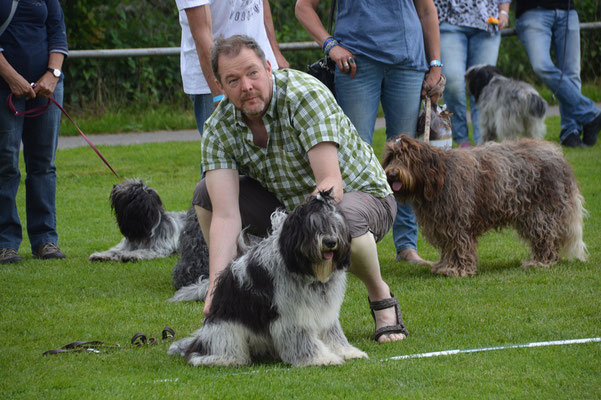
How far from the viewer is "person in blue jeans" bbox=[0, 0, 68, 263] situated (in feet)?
20.3

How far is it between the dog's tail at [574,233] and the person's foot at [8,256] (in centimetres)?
389

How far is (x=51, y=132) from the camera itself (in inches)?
254

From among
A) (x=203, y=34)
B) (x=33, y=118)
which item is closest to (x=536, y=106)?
(x=203, y=34)

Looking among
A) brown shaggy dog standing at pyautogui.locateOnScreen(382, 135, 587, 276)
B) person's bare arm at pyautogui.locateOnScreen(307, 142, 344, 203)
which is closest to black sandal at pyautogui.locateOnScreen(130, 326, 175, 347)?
person's bare arm at pyautogui.locateOnScreen(307, 142, 344, 203)

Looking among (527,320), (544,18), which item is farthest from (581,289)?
(544,18)

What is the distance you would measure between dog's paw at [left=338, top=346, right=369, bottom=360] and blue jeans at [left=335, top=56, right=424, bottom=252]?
6.42 ft

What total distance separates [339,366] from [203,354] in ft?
2.02

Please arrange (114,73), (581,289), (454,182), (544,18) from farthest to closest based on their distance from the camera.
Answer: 1. (114,73)
2. (544,18)
3. (454,182)
4. (581,289)

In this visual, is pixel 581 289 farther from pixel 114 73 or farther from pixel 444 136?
pixel 114 73

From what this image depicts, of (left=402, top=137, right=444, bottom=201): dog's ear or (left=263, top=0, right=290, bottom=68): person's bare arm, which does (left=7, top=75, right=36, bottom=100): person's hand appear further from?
(left=402, top=137, right=444, bottom=201): dog's ear

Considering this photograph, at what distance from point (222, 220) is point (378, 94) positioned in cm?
188

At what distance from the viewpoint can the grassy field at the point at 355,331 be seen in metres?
3.46

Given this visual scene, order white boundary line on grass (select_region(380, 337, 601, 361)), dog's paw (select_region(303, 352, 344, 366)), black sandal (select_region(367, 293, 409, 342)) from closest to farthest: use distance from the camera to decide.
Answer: dog's paw (select_region(303, 352, 344, 366)) → white boundary line on grass (select_region(380, 337, 601, 361)) → black sandal (select_region(367, 293, 409, 342))

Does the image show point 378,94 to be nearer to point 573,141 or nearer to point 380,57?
point 380,57
